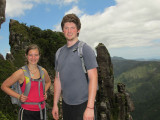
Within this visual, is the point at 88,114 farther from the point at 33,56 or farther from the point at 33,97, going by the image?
the point at 33,56

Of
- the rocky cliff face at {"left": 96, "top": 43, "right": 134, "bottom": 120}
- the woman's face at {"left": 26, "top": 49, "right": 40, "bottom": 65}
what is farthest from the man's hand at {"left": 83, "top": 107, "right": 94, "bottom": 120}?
the rocky cliff face at {"left": 96, "top": 43, "right": 134, "bottom": 120}

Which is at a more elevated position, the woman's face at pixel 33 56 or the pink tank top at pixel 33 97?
the woman's face at pixel 33 56

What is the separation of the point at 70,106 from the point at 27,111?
66.1 inches

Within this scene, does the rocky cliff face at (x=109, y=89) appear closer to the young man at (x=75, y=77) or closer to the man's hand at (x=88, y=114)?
the young man at (x=75, y=77)

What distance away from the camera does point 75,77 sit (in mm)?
4188

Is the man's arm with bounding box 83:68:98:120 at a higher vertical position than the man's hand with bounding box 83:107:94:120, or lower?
higher

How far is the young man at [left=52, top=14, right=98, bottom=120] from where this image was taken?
396 centimetres

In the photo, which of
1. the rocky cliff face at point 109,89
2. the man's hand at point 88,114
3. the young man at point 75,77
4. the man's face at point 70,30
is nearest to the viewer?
the man's hand at point 88,114

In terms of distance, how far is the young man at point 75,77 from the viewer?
13.0 ft

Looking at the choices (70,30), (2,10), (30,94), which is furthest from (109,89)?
(70,30)

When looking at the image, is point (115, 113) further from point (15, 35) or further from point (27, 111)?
point (27, 111)

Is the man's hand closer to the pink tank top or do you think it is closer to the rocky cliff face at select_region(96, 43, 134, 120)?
the pink tank top

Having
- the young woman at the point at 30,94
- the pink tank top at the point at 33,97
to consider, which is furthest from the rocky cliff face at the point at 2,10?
the pink tank top at the point at 33,97

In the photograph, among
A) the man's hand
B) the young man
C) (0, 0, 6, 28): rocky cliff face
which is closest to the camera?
the man's hand
